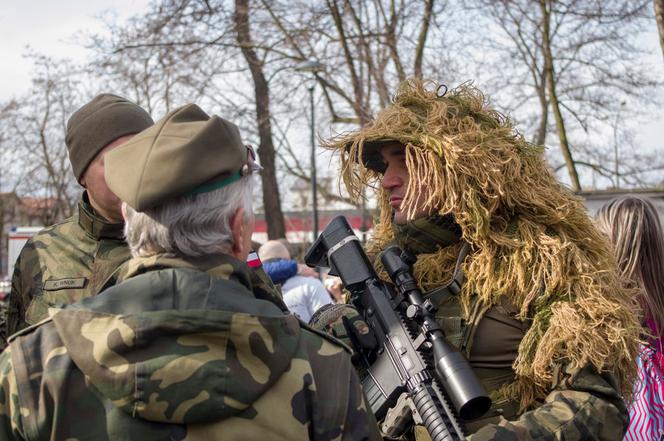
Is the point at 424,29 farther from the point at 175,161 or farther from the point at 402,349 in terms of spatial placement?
the point at 175,161

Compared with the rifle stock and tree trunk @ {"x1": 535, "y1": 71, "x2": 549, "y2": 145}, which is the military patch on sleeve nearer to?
the rifle stock

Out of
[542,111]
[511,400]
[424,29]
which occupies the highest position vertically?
[424,29]

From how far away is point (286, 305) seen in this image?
256cm

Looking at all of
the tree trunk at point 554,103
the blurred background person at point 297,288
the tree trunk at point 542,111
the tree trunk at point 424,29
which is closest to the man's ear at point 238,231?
the blurred background person at point 297,288

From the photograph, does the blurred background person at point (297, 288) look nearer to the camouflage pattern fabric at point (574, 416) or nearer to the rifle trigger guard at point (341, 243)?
the rifle trigger guard at point (341, 243)

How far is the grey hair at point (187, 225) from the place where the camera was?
1493 mm

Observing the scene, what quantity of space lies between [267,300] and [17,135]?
1031 inches

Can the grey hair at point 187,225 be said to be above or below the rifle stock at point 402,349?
above

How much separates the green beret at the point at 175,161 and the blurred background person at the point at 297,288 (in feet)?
12.6

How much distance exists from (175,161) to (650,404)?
243 cm

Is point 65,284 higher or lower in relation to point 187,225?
lower

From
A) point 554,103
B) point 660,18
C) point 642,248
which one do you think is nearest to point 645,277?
point 642,248

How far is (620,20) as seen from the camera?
1126cm

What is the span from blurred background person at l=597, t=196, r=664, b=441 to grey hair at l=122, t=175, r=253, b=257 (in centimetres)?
199
